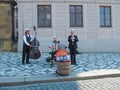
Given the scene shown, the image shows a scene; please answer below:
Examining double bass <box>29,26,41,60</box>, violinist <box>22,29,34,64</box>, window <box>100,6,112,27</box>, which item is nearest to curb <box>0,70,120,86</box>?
double bass <box>29,26,41,60</box>

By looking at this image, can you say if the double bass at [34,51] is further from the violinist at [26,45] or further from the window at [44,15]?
the window at [44,15]

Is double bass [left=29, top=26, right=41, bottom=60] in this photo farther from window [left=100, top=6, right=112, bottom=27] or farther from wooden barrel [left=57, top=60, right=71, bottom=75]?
window [left=100, top=6, right=112, bottom=27]

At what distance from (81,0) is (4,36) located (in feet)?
22.2

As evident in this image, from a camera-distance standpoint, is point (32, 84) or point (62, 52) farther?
point (62, 52)

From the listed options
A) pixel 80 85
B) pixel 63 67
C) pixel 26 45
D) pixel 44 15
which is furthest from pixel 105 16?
pixel 80 85

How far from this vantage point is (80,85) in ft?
35.2

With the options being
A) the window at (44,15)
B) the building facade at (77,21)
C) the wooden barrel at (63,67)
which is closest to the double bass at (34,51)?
the wooden barrel at (63,67)

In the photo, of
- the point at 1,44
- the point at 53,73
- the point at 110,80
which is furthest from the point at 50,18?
the point at 110,80

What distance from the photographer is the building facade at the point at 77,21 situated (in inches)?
925

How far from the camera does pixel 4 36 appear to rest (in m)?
24.7

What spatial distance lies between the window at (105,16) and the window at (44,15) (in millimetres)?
4235

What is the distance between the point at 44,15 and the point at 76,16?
8.26ft

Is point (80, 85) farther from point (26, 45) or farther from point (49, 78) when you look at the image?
point (26, 45)

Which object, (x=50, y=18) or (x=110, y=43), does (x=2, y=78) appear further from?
(x=110, y=43)
